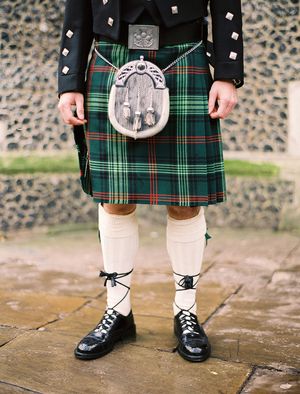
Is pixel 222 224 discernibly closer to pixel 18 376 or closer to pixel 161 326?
pixel 161 326

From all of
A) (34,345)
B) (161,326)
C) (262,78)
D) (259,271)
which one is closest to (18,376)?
(34,345)

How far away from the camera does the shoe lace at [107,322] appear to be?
2088mm

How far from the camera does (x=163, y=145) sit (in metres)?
1.96

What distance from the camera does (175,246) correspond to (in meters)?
2.08

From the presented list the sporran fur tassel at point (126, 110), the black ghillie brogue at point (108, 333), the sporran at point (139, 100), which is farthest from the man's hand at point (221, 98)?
the black ghillie brogue at point (108, 333)

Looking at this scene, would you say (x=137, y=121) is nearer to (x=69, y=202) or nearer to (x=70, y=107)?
(x=70, y=107)

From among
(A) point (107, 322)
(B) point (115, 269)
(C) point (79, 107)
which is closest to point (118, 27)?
(C) point (79, 107)

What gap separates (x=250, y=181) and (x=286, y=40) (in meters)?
0.86

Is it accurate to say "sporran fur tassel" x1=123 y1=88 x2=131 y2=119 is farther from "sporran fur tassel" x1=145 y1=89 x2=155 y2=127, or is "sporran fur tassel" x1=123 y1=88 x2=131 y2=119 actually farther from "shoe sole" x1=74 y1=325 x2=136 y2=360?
"shoe sole" x1=74 y1=325 x2=136 y2=360

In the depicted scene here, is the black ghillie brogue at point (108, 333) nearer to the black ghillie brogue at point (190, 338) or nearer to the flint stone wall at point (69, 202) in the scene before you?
the black ghillie brogue at point (190, 338)

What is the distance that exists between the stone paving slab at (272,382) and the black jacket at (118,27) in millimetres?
896

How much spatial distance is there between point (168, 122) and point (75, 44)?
15.2 inches

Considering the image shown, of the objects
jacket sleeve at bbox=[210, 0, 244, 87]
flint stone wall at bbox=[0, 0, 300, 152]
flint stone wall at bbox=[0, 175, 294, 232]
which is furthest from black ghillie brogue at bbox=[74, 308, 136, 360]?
flint stone wall at bbox=[0, 0, 300, 152]

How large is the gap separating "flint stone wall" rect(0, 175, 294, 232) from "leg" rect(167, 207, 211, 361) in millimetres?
1819
